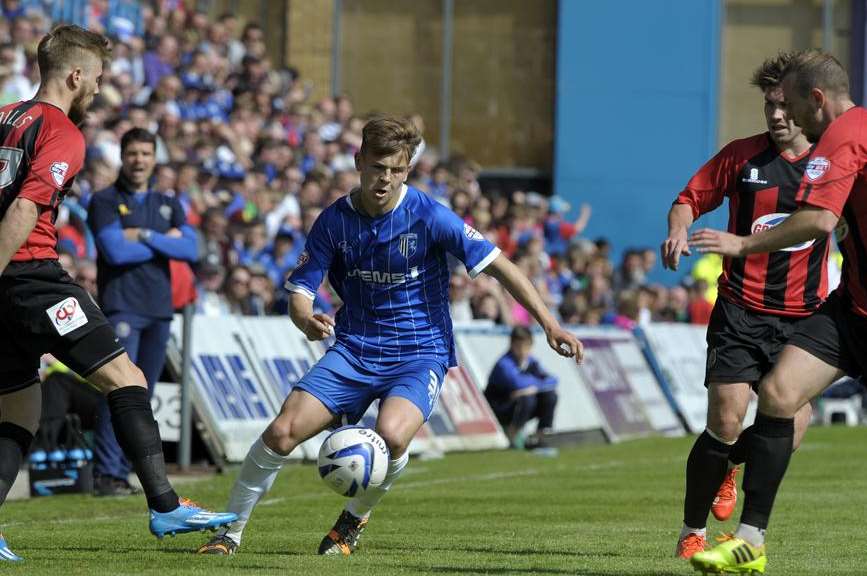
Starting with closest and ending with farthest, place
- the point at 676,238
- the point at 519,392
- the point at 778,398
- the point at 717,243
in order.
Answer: the point at 717,243 < the point at 778,398 < the point at 676,238 < the point at 519,392

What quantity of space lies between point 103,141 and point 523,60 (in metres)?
15.1

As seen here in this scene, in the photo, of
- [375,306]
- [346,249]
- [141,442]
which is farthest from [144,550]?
[346,249]

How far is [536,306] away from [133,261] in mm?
4813

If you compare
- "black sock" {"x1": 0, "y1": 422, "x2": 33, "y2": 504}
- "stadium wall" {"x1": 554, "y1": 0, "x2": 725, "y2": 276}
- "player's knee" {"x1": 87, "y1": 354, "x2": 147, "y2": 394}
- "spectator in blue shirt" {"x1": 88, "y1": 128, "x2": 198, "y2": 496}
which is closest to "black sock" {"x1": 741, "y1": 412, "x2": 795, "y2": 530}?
"player's knee" {"x1": 87, "y1": 354, "x2": 147, "y2": 394}

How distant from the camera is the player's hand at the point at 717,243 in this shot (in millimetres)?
6789

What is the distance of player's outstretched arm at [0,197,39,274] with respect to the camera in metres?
7.54

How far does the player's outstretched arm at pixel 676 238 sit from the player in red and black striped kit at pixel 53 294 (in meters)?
2.45

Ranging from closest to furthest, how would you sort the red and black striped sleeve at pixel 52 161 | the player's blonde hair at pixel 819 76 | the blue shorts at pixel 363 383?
the player's blonde hair at pixel 819 76, the red and black striped sleeve at pixel 52 161, the blue shorts at pixel 363 383

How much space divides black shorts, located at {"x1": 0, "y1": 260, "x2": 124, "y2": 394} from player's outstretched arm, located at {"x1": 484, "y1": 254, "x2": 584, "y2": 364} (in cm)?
189

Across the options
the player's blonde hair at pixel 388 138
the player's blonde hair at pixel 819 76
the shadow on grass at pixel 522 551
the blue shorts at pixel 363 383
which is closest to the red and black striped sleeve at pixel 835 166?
the player's blonde hair at pixel 819 76

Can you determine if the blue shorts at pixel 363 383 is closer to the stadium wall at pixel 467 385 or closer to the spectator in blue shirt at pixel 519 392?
the stadium wall at pixel 467 385

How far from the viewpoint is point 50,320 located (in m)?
7.75

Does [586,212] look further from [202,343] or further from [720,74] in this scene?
[202,343]

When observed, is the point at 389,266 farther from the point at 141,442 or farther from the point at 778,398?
the point at 778,398
